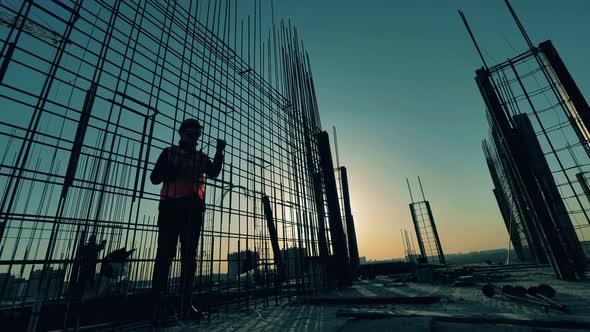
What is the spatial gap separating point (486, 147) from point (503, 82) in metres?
8.56

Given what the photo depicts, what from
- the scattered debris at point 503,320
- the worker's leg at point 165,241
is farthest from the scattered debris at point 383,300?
the worker's leg at point 165,241

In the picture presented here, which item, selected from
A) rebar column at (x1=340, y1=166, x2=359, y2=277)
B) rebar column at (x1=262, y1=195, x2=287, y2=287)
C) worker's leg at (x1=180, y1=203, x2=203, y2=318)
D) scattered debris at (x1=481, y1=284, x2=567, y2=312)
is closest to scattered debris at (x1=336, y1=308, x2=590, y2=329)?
scattered debris at (x1=481, y1=284, x2=567, y2=312)

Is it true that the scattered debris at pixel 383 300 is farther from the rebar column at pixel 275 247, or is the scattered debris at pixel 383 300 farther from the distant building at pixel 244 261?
the rebar column at pixel 275 247

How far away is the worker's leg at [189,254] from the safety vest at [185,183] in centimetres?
18

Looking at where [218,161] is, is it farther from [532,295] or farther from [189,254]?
[532,295]

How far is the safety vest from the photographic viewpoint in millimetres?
A: 2484

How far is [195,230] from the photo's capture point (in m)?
2.61

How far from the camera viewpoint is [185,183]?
103 inches

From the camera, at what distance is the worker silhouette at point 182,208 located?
2.34 meters

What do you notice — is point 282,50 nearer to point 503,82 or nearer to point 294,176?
point 294,176

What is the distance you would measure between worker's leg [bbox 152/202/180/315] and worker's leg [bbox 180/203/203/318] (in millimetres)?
103

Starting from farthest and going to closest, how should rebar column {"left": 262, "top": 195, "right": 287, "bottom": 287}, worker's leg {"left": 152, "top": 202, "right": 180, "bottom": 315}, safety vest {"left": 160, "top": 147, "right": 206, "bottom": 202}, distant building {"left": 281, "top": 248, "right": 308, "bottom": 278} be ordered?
rebar column {"left": 262, "top": 195, "right": 287, "bottom": 287} → distant building {"left": 281, "top": 248, "right": 308, "bottom": 278} → safety vest {"left": 160, "top": 147, "right": 206, "bottom": 202} → worker's leg {"left": 152, "top": 202, "right": 180, "bottom": 315}

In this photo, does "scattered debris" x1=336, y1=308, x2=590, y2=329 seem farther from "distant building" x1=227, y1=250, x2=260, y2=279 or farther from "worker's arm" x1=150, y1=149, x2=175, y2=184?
"worker's arm" x1=150, y1=149, x2=175, y2=184

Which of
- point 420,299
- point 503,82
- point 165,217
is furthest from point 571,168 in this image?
point 165,217
